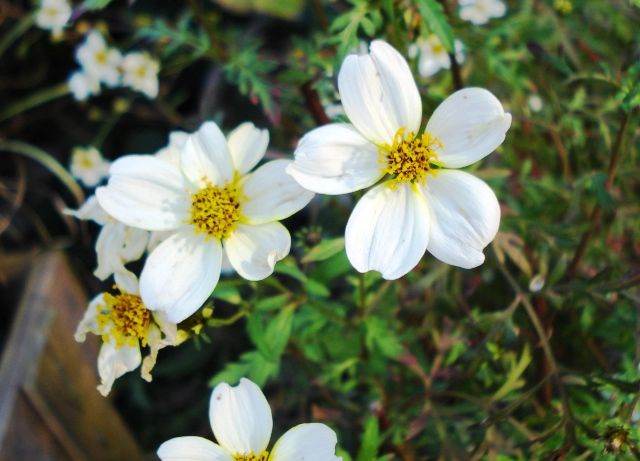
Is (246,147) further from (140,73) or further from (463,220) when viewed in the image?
(140,73)

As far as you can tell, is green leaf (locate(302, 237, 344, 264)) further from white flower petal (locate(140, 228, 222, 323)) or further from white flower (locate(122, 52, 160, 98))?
white flower (locate(122, 52, 160, 98))

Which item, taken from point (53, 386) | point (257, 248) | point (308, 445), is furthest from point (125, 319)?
point (53, 386)

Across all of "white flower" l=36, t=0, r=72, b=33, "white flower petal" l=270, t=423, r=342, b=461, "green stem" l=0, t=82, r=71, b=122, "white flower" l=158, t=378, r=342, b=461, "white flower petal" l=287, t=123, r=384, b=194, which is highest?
"green stem" l=0, t=82, r=71, b=122

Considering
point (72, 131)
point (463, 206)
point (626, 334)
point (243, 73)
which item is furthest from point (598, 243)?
point (72, 131)

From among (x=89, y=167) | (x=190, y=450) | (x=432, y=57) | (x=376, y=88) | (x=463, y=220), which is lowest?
(x=190, y=450)

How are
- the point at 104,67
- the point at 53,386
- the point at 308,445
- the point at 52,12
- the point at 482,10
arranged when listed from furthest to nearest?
the point at 104,67 → the point at 52,12 → the point at 53,386 → the point at 482,10 → the point at 308,445

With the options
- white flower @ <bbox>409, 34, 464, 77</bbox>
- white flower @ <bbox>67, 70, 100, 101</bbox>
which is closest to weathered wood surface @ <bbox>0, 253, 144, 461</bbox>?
white flower @ <bbox>67, 70, 100, 101</bbox>
